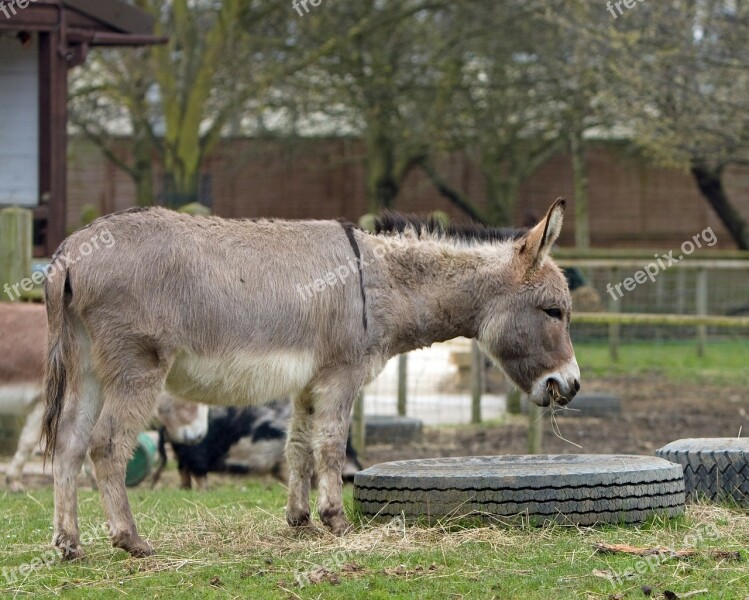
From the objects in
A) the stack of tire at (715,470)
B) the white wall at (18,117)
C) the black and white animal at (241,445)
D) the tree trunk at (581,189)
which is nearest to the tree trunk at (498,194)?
the tree trunk at (581,189)

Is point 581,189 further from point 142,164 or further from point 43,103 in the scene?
point 43,103

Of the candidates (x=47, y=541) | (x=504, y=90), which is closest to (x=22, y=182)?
(x=47, y=541)

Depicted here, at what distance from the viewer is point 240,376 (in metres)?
5.41

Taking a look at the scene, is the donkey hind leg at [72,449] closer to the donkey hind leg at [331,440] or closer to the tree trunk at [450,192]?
the donkey hind leg at [331,440]

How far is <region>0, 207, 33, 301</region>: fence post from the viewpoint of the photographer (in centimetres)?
970

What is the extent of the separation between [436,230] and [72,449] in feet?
7.62

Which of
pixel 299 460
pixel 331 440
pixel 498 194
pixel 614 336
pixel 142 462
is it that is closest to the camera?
pixel 331 440

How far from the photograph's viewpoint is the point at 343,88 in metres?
19.9

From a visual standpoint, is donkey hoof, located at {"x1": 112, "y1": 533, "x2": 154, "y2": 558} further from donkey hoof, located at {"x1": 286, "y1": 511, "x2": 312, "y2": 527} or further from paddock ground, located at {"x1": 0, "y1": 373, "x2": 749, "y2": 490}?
paddock ground, located at {"x1": 0, "y1": 373, "x2": 749, "y2": 490}

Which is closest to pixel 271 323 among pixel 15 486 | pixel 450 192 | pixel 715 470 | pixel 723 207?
pixel 715 470

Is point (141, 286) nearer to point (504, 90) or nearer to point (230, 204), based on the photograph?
point (504, 90)

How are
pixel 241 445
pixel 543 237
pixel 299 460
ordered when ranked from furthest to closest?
pixel 241 445 → pixel 299 460 → pixel 543 237

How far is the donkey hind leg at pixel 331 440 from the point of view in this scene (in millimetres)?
5656

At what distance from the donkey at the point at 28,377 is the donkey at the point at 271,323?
11.0 feet
